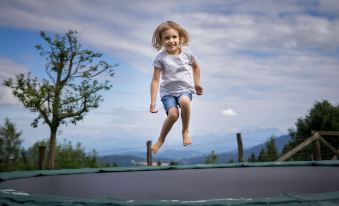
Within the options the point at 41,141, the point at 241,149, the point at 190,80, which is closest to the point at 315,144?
the point at 241,149

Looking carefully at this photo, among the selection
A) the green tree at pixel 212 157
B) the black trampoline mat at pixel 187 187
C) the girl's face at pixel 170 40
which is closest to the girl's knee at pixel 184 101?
the girl's face at pixel 170 40

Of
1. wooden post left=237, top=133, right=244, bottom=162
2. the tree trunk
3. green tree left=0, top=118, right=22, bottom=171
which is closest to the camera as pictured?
wooden post left=237, top=133, right=244, bottom=162

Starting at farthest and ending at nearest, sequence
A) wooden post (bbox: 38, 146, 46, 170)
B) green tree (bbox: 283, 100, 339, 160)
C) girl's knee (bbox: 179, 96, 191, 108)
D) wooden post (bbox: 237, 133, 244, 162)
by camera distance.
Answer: green tree (bbox: 283, 100, 339, 160)
wooden post (bbox: 38, 146, 46, 170)
wooden post (bbox: 237, 133, 244, 162)
girl's knee (bbox: 179, 96, 191, 108)

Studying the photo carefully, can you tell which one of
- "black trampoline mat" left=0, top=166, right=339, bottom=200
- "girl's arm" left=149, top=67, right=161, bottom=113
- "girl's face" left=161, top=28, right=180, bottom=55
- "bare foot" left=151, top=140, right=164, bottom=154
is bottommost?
"black trampoline mat" left=0, top=166, right=339, bottom=200

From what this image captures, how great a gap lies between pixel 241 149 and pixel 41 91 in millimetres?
5155

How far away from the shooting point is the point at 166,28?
2445mm

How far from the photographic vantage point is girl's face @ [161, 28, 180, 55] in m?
2.43

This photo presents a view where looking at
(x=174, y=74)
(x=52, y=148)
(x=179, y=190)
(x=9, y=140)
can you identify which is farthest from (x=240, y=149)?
(x=9, y=140)

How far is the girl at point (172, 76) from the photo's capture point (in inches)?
95.6

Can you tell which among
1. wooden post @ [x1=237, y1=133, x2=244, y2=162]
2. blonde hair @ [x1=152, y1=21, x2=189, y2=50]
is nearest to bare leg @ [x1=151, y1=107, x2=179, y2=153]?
blonde hair @ [x1=152, y1=21, x2=189, y2=50]

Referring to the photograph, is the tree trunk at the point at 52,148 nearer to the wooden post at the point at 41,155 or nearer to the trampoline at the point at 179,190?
the wooden post at the point at 41,155

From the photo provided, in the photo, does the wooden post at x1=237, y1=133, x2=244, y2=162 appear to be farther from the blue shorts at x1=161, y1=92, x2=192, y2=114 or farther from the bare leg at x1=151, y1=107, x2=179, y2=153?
the blue shorts at x1=161, y1=92, x2=192, y2=114

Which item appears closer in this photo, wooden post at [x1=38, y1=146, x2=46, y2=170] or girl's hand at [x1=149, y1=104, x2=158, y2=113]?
girl's hand at [x1=149, y1=104, x2=158, y2=113]

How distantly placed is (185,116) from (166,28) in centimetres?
52
